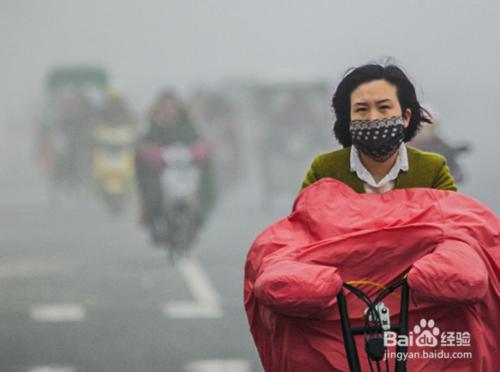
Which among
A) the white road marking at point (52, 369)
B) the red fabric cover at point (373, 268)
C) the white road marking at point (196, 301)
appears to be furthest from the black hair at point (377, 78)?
the white road marking at point (196, 301)

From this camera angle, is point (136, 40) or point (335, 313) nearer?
point (335, 313)

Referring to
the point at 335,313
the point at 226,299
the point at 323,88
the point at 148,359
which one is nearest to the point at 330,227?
the point at 335,313

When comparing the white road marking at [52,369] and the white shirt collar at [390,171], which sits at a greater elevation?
the white shirt collar at [390,171]

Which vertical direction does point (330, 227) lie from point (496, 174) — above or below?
above

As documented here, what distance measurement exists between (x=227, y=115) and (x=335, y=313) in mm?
9416

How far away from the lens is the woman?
3566 millimetres

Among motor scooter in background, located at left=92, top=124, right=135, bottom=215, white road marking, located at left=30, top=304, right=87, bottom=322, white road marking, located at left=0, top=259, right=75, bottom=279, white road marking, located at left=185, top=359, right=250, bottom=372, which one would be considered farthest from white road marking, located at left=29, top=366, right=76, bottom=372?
motor scooter in background, located at left=92, top=124, right=135, bottom=215

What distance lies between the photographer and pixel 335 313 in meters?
3.43

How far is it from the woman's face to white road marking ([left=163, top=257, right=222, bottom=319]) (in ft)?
21.3

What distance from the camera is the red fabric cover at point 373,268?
331 centimetres

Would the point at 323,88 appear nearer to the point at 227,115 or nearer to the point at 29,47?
the point at 227,115

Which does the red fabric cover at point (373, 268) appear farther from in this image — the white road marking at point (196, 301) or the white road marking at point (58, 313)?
the white road marking at point (196, 301)

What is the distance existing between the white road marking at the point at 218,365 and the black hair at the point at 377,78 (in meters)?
4.44

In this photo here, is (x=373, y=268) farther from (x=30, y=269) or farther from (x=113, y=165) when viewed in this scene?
(x=113, y=165)
